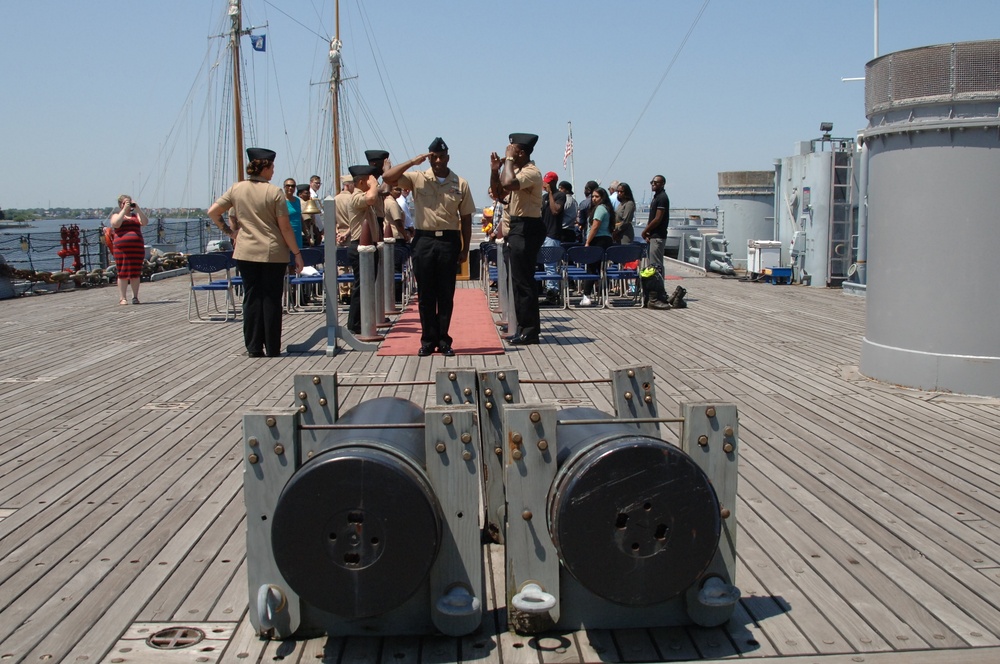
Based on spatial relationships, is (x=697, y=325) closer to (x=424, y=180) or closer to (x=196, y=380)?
(x=424, y=180)

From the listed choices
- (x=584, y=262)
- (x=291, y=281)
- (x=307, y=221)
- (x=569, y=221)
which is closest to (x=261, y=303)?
(x=291, y=281)

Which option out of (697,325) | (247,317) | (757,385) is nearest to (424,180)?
(247,317)

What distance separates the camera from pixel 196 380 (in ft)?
27.7

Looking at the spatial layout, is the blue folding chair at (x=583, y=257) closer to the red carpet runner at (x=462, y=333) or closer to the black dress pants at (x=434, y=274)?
the red carpet runner at (x=462, y=333)

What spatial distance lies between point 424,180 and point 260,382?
7.86 feet

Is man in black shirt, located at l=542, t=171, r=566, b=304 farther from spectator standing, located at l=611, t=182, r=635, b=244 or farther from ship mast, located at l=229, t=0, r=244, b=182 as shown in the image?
ship mast, located at l=229, t=0, r=244, b=182

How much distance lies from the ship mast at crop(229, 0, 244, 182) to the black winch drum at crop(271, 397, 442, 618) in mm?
28879

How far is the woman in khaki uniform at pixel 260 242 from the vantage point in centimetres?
952

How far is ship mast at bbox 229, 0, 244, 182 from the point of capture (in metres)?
31.2

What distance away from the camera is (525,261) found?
10.2m

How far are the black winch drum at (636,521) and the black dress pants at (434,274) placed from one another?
6.23m

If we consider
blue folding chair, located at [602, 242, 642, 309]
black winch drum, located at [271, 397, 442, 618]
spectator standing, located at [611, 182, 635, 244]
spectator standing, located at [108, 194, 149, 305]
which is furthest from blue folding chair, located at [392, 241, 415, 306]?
black winch drum, located at [271, 397, 442, 618]

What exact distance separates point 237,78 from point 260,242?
949 inches

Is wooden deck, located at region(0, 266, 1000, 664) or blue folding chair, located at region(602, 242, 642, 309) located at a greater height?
blue folding chair, located at region(602, 242, 642, 309)
